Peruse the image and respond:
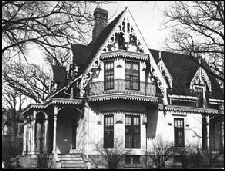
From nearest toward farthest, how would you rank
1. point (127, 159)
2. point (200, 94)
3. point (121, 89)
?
point (121, 89)
point (127, 159)
point (200, 94)

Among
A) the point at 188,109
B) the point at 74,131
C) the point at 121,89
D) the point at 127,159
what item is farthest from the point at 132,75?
the point at 74,131

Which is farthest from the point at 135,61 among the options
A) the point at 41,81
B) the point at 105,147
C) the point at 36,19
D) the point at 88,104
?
the point at 41,81

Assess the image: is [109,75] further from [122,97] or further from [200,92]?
[200,92]

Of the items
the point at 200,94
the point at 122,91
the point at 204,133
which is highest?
the point at 200,94

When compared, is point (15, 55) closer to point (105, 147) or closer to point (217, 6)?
point (217, 6)

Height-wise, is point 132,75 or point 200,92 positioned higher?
point 132,75

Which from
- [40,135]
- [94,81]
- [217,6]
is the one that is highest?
[217,6]

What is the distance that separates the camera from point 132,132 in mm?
27156

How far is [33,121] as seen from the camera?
28656 millimetres

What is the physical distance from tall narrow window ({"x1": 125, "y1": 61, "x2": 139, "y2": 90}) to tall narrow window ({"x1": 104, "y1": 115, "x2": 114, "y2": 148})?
108 inches

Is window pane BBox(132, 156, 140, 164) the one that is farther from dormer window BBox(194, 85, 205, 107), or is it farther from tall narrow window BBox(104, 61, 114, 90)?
dormer window BBox(194, 85, 205, 107)

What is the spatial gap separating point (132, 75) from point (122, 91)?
2.08 m

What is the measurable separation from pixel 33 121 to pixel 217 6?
55.2 feet

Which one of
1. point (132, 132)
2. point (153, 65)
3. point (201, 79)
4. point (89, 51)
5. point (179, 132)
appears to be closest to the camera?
point (132, 132)
